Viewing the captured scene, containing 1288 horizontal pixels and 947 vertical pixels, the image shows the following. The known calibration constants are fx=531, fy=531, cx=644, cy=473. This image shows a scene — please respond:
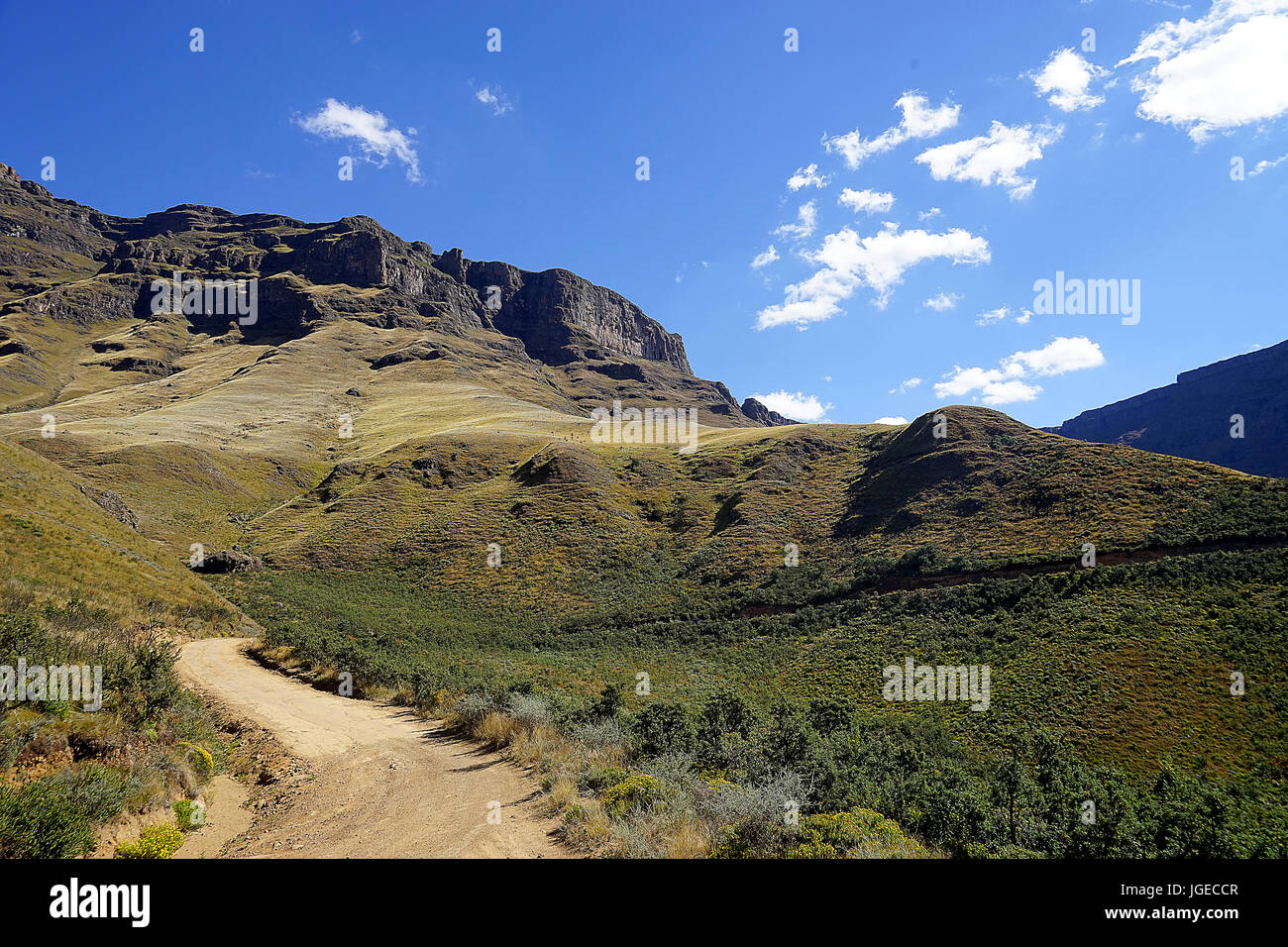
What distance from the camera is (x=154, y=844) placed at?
626cm

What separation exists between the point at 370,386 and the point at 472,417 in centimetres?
4100

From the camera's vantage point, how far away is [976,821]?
772cm

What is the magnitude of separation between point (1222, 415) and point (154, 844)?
205 m

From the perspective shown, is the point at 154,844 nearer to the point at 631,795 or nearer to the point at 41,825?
the point at 41,825

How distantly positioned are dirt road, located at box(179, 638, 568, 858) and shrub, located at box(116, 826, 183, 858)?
2.63 feet

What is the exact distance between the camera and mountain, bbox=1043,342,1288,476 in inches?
4811

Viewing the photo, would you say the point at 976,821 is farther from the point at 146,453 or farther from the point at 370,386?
the point at 370,386

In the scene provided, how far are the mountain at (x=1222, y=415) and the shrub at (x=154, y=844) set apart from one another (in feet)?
552

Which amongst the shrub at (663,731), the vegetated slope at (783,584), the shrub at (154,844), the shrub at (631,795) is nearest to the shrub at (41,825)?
the shrub at (154,844)

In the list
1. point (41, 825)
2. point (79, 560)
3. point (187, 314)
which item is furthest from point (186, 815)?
point (187, 314)

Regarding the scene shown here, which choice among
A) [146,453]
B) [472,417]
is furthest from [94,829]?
[472,417]

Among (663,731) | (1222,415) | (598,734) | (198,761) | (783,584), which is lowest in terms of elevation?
(783,584)

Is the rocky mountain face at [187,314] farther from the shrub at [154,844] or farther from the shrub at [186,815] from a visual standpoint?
the shrub at [154,844]

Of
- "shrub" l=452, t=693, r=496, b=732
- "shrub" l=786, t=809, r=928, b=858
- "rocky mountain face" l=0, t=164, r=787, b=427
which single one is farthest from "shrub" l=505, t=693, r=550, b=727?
"rocky mountain face" l=0, t=164, r=787, b=427
